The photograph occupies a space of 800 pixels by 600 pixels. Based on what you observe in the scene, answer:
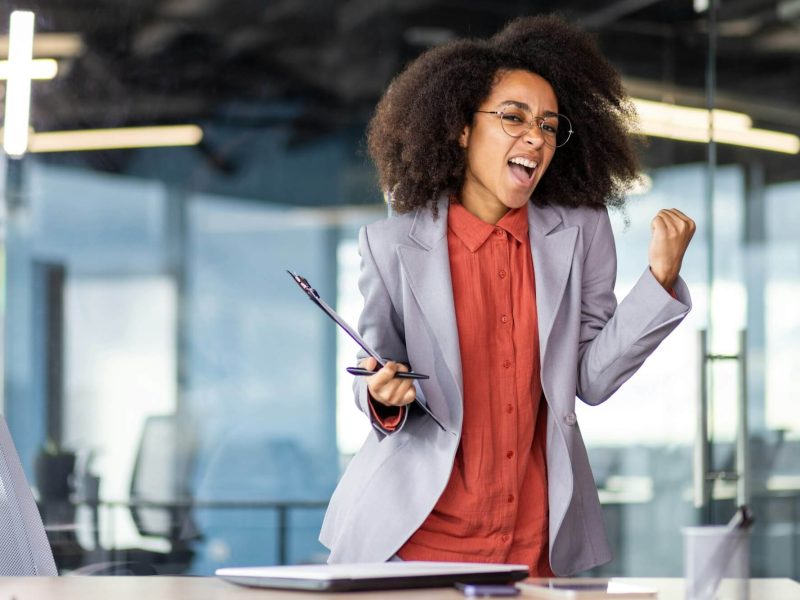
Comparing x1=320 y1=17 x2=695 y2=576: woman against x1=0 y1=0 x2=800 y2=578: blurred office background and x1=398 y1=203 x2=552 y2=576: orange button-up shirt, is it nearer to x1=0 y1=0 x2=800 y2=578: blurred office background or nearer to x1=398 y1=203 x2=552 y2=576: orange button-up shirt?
x1=398 y1=203 x2=552 y2=576: orange button-up shirt

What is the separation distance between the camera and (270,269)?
15.1 ft

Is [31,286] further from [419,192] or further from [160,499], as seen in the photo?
[419,192]

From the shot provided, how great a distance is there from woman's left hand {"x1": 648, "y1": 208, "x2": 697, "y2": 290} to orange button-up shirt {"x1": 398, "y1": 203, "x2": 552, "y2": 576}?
0.84 feet

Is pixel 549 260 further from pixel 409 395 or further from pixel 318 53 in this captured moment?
pixel 318 53

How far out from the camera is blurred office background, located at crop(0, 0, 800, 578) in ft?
14.2

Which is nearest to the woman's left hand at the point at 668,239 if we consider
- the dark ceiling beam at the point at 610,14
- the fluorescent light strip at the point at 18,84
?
the fluorescent light strip at the point at 18,84

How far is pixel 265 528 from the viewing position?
4.59 m

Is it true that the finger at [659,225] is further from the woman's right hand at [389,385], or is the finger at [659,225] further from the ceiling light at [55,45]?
the ceiling light at [55,45]

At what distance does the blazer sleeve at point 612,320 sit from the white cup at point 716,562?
2.10 ft

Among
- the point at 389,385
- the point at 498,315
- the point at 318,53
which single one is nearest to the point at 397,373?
the point at 389,385

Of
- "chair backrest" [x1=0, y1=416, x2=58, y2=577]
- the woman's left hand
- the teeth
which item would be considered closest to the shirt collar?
the teeth

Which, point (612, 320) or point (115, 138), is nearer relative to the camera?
point (612, 320)

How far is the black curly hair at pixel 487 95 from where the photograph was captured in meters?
2.20

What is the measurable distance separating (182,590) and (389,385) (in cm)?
43
